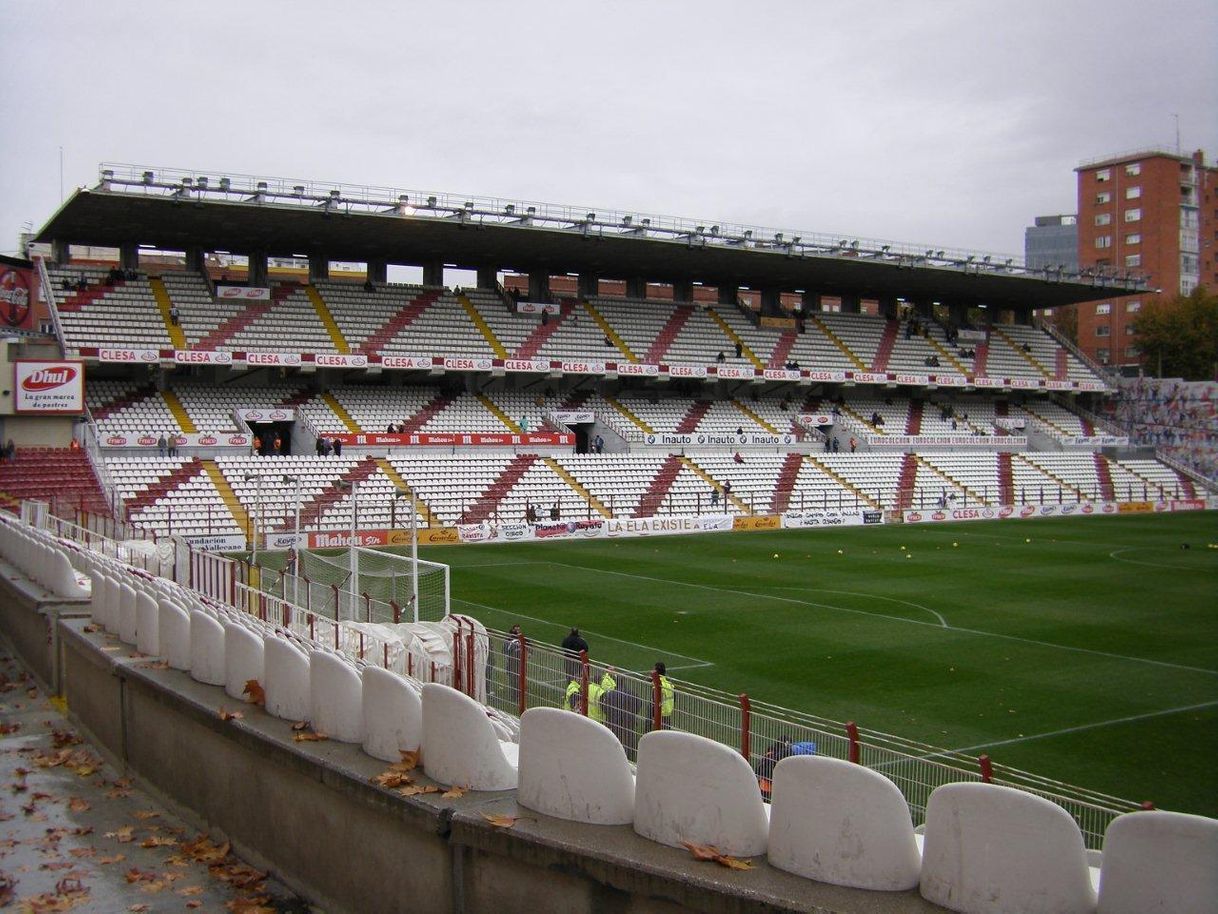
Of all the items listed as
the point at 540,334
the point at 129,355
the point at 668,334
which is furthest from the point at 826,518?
the point at 129,355

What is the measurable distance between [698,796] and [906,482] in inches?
1866

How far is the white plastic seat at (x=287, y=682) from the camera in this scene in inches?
294

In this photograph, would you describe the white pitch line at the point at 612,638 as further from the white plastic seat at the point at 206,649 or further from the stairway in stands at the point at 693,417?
A: the stairway in stands at the point at 693,417

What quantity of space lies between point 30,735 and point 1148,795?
10.7 m

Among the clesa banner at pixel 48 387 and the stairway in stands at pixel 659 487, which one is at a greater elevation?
the clesa banner at pixel 48 387

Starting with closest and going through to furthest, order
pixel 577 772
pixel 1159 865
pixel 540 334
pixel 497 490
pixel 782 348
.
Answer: pixel 1159 865, pixel 577 772, pixel 497 490, pixel 540 334, pixel 782 348

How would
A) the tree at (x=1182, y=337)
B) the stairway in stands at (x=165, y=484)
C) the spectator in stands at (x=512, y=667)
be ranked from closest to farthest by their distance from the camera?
the spectator in stands at (x=512, y=667) → the stairway in stands at (x=165, y=484) → the tree at (x=1182, y=337)

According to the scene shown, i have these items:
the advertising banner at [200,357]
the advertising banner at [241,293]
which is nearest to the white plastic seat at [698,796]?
the advertising banner at [200,357]

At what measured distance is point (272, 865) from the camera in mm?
6977

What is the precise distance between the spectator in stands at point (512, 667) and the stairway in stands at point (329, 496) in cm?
2389

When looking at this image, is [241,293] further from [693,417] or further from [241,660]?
[241,660]

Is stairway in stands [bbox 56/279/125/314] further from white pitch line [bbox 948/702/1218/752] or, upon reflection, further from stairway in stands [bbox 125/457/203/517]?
white pitch line [bbox 948/702/1218/752]

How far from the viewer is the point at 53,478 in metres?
35.7

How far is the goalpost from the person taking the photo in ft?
52.2
